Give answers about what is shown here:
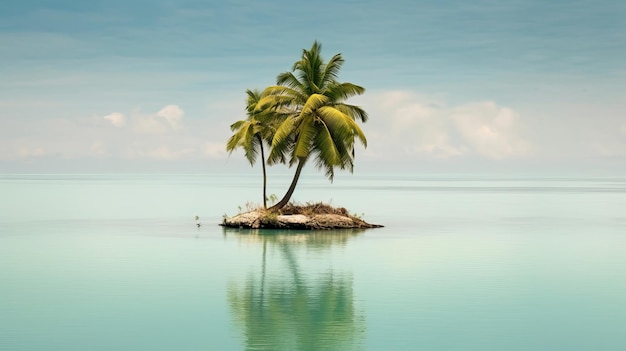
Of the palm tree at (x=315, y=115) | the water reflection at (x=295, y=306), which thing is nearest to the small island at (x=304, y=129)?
the palm tree at (x=315, y=115)

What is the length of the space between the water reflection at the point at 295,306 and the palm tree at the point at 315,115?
9241 millimetres

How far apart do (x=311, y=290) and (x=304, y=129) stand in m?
19.6

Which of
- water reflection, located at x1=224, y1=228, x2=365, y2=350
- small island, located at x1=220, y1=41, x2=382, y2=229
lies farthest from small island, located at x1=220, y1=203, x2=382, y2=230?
water reflection, located at x1=224, y1=228, x2=365, y2=350

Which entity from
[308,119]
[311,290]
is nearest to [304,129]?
[308,119]

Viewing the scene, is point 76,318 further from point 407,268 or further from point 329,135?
point 329,135

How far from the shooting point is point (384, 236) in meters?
42.6

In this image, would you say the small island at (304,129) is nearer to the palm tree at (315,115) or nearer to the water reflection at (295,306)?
the palm tree at (315,115)

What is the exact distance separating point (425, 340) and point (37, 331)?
8.83 m

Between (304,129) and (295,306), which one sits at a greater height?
(304,129)

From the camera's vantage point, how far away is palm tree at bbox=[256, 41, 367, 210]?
42156 mm

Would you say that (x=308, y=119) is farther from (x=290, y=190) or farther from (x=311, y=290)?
(x=311, y=290)

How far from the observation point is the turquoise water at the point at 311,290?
685 inches

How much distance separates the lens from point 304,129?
42.6m

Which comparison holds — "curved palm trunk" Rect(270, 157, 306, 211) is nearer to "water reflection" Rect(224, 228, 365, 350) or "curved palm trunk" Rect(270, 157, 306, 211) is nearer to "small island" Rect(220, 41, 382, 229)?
"small island" Rect(220, 41, 382, 229)
